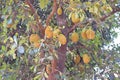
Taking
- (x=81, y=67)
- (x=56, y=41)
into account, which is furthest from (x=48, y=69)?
(x=81, y=67)

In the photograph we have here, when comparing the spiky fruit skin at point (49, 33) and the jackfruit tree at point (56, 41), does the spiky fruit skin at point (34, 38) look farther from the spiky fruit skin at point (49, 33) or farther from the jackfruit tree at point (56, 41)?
the spiky fruit skin at point (49, 33)

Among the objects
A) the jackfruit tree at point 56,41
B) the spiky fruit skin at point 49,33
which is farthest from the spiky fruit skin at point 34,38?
the spiky fruit skin at point 49,33

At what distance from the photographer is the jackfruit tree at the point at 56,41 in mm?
1724

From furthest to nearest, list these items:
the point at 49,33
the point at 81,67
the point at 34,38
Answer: the point at 81,67 → the point at 34,38 → the point at 49,33

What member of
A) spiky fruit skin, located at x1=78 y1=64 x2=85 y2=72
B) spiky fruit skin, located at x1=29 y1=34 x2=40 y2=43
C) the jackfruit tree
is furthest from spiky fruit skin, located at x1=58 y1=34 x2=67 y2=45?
spiky fruit skin, located at x1=78 y1=64 x2=85 y2=72

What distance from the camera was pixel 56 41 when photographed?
1.77 meters

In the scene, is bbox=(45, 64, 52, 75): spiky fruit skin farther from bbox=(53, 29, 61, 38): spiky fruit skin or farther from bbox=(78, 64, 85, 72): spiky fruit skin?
bbox=(78, 64, 85, 72): spiky fruit skin

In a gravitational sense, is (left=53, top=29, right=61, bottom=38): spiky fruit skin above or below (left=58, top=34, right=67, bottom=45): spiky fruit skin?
above

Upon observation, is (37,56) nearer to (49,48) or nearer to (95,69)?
(49,48)

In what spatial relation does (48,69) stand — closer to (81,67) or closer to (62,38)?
(62,38)

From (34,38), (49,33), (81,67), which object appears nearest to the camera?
(49,33)

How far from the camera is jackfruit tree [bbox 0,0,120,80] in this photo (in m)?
1.72

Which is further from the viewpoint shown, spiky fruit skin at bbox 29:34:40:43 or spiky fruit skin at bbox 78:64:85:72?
spiky fruit skin at bbox 78:64:85:72

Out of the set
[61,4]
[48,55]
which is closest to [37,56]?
[48,55]
